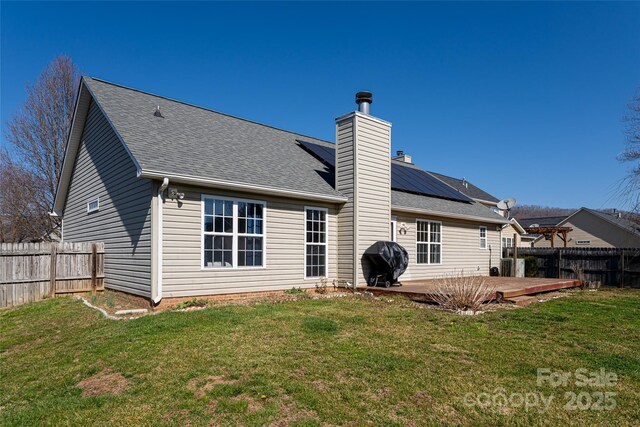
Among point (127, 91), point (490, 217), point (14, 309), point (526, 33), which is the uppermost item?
point (526, 33)

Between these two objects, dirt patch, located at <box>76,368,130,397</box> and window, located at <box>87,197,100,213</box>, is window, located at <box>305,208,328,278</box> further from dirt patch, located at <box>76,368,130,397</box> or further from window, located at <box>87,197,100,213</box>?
dirt patch, located at <box>76,368,130,397</box>

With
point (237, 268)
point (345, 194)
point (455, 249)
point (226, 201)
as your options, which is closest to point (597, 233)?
point (455, 249)

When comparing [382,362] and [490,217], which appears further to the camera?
[490,217]

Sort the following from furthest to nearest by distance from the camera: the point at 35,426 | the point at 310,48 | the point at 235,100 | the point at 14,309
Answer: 1. the point at 235,100
2. the point at 310,48
3. the point at 14,309
4. the point at 35,426

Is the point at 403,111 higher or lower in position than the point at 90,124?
higher

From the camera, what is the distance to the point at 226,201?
358 inches

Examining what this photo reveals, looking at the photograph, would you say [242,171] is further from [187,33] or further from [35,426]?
[187,33]

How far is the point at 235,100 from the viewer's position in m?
19.0

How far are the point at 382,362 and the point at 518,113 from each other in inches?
581

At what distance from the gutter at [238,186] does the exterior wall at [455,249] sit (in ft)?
11.1

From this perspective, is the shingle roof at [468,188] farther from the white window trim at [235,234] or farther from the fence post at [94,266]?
the fence post at [94,266]

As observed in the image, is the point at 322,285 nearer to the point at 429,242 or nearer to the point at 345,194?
the point at 345,194

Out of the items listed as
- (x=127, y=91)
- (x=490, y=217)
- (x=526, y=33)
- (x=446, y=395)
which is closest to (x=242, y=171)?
(x=127, y=91)

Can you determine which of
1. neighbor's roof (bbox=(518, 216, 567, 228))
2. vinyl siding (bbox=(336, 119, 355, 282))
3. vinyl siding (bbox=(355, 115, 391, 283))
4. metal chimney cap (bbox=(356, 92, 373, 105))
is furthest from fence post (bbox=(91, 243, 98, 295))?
neighbor's roof (bbox=(518, 216, 567, 228))
